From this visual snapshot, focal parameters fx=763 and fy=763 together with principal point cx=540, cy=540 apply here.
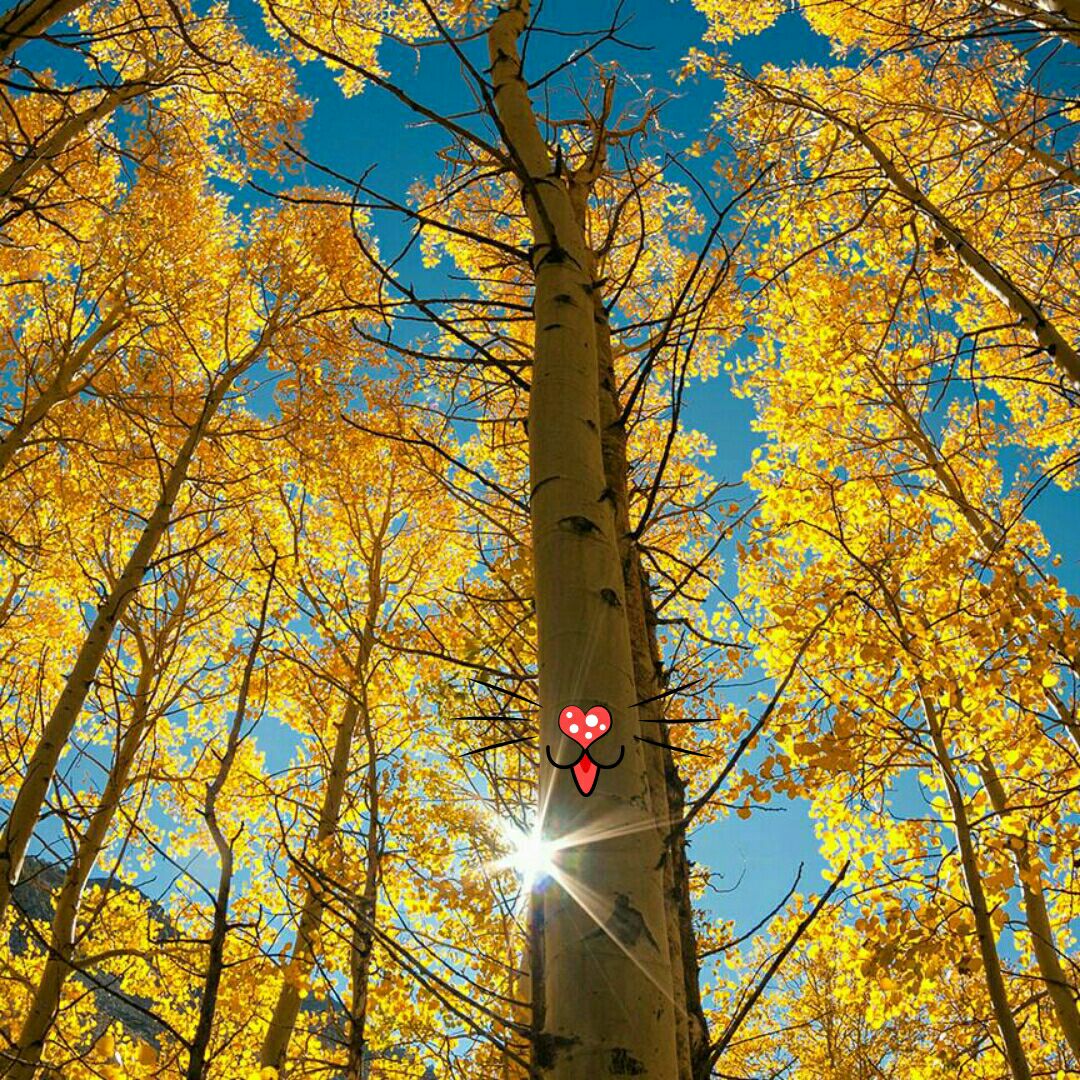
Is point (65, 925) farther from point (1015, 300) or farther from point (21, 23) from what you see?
point (1015, 300)

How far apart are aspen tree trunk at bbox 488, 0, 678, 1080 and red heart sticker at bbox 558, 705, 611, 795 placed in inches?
0.4

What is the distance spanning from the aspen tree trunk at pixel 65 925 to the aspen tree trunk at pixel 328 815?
3.62ft

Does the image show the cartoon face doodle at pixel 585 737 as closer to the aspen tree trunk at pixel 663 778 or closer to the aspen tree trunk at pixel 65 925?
the aspen tree trunk at pixel 663 778

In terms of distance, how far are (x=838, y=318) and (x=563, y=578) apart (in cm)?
722

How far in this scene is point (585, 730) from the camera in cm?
107

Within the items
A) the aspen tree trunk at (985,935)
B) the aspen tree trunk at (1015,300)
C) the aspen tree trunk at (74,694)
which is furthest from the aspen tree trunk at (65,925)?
the aspen tree trunk at (985,935)

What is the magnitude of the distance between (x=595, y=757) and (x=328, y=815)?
551 cm

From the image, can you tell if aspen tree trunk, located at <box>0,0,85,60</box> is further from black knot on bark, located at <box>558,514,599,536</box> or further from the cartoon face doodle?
the cartoon face doodle

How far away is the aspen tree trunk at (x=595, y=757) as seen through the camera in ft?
2.85

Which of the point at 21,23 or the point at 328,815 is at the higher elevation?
the point at 21,23

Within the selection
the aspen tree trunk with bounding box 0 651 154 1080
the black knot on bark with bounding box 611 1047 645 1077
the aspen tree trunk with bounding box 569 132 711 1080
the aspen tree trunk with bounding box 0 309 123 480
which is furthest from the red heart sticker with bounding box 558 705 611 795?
the aspen tree trunk with bounding box 0 309 123 480

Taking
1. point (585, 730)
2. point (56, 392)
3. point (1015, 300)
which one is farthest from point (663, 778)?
point (56, 392)

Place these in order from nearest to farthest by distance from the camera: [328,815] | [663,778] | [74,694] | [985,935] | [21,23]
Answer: [663,778], [21,23], [985,935], [74,694], [328,815]

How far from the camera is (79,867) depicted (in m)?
4.60
